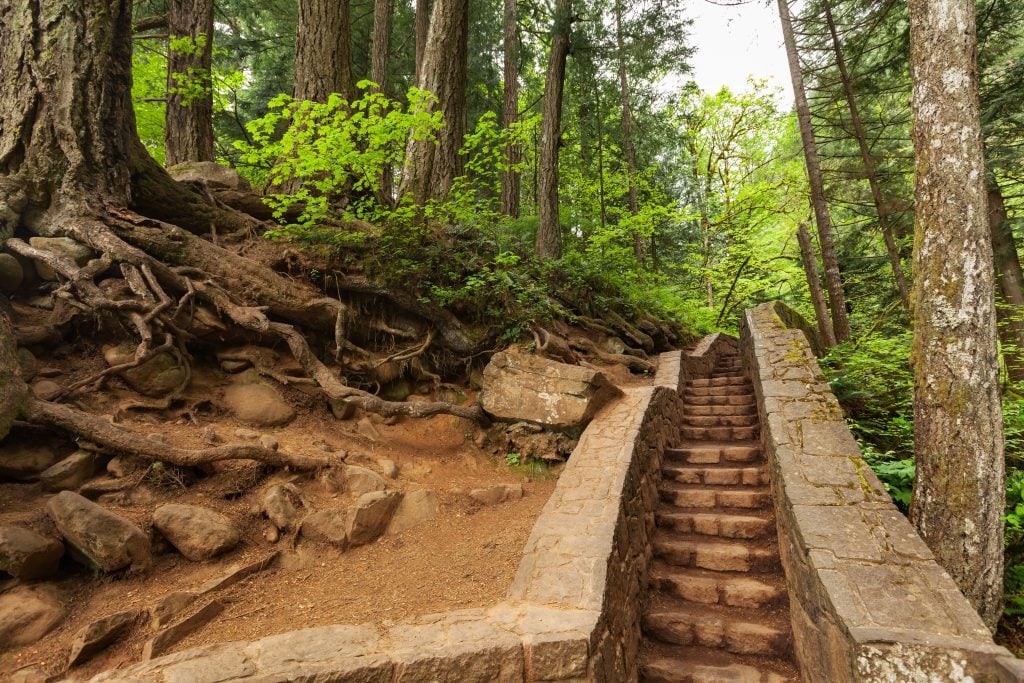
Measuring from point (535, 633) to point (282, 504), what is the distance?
89.4 inches

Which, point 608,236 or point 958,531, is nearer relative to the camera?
point 958,531

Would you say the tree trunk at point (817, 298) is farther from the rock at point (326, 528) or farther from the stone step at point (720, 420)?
the rock at point (326, 528)

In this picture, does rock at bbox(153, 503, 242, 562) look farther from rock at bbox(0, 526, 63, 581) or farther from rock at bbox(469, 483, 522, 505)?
rock at bbox(469, 483, 522, 505)

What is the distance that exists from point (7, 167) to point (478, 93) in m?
10.8

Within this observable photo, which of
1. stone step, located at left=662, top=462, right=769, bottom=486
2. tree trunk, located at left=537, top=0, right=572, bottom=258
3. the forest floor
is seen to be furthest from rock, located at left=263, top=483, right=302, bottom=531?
tree trunk, located at left=537, top=0, right=572, bottom=258

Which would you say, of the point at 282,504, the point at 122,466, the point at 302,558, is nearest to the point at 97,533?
the point at 122,466

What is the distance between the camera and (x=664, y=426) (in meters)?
5.75

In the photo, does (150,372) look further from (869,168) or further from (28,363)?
(869,168)

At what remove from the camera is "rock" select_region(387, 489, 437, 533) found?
383cm

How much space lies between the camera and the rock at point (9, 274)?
4.07 metres

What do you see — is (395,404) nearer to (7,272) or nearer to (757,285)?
(7,272)

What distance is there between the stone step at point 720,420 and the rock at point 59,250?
7.49 metres

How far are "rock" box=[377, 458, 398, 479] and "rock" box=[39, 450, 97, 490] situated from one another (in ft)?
6.92

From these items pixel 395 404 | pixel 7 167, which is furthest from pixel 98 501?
pixel 7 167
